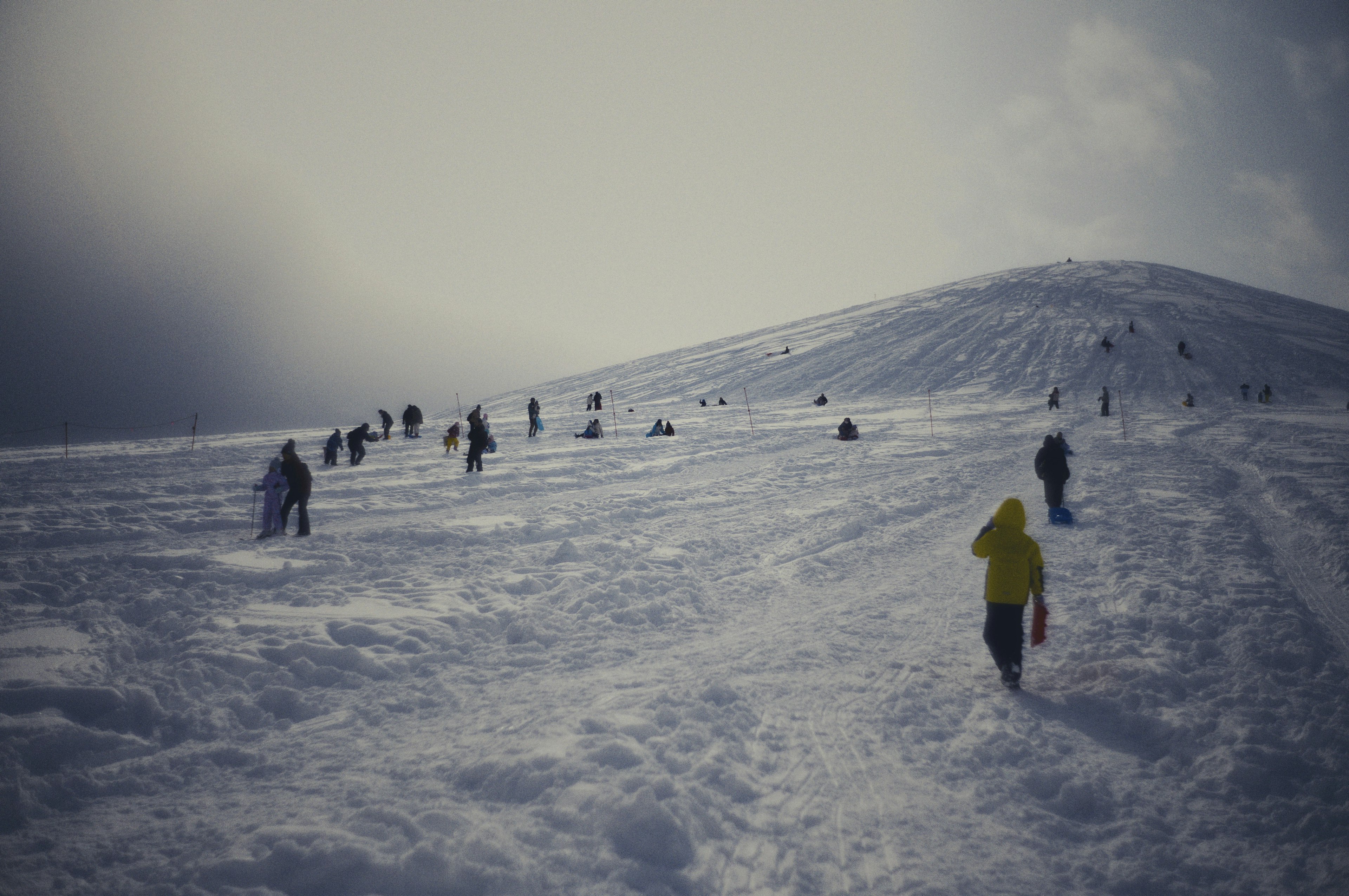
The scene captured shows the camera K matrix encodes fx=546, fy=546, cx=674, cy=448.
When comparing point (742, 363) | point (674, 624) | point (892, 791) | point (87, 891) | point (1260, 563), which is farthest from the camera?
point (742, 363)

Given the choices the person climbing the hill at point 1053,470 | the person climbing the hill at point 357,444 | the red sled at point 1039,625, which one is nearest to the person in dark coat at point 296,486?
the person climbing the hill at point 357,444

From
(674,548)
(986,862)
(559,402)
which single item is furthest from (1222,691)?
(559,402)

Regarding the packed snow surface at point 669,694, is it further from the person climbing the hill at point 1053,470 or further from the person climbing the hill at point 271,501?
the person climbing the hill at point 271,501

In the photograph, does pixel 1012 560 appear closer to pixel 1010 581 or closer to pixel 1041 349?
pixel 1010 581

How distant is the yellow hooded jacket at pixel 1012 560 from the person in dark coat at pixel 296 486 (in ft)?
35.5

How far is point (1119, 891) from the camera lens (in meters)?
3.21

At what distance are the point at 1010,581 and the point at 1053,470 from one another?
725cm

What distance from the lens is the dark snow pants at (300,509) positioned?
10.1 m

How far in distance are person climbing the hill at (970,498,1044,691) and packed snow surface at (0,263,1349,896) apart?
0.40m

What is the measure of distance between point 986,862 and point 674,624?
4.07m

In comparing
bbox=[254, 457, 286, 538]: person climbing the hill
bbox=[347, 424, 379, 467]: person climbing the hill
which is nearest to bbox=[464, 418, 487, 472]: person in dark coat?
bbox=[347, 424, 379, 467]: person climbing the hill

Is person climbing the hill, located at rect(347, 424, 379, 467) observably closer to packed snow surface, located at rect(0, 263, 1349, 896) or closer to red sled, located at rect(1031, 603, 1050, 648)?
packed snow surface, located at rect(0, 263, 1349, 896)

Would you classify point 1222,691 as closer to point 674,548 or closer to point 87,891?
point 674,548

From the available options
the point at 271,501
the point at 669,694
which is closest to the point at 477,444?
the point at 271,501
